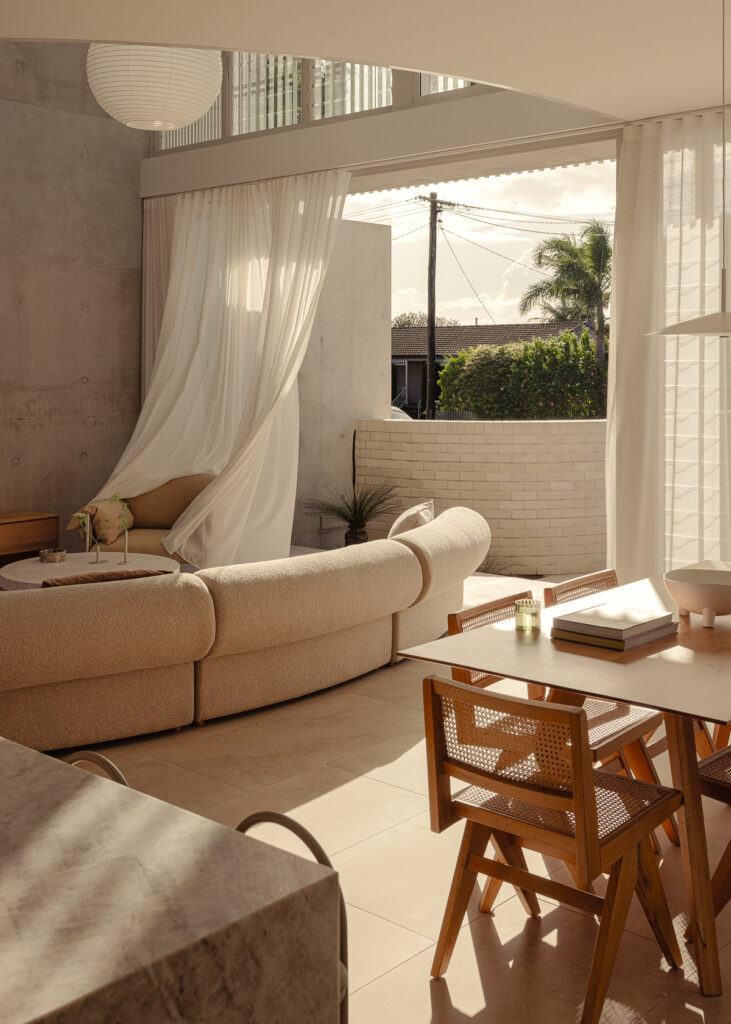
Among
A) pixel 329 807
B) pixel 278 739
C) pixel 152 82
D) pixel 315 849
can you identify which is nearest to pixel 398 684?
pixel 278 739

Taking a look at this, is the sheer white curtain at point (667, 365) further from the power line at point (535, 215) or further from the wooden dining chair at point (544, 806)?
the power line at point (535, 215)

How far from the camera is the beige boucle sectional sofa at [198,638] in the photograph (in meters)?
3.93

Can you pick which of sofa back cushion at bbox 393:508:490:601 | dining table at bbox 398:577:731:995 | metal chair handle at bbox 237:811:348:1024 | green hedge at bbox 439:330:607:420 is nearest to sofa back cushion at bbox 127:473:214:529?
sofa back cushion at bbox 393:508:490:601

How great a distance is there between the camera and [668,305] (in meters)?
5.50

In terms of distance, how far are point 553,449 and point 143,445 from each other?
11.1 ft

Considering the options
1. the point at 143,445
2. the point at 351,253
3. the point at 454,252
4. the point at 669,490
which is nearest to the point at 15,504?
the point at 143,445

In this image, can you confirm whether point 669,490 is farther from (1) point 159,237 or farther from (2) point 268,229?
(1) point 159,237

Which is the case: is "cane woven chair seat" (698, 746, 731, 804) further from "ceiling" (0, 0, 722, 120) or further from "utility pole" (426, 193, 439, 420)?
"utility pole" (426, 193, 439, 420)

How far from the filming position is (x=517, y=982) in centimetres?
257

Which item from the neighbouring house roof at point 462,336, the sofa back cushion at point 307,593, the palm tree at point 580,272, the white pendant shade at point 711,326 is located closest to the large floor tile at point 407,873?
the sofa back cushion at point 307,593

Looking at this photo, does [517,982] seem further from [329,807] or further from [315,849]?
[315,849]

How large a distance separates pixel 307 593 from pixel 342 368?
198 inches

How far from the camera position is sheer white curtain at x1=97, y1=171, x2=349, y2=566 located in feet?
22.9

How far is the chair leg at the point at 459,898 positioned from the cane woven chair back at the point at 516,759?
13 cm
